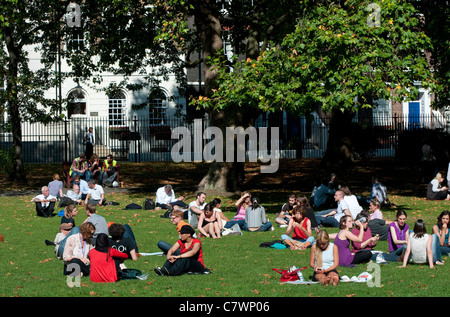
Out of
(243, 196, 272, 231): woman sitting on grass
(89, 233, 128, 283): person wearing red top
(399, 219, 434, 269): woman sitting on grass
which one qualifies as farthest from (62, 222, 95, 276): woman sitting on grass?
(243, 196, 272, 231): woman sitting on grass

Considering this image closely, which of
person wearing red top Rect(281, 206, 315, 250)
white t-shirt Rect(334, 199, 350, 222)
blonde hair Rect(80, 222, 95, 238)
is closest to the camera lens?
blonde hair Rect(80, 222, 95, 238)

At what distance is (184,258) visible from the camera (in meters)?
11.5

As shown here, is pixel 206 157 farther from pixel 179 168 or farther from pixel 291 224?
pixel 291 224

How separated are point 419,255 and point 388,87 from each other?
7.42m

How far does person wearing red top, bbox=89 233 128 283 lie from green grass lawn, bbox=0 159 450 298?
17cm

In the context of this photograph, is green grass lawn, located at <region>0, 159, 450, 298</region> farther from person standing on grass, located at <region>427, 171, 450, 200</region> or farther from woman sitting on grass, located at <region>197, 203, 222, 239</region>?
person standing on grass, located at <region>427, 171, 450, 200</region>

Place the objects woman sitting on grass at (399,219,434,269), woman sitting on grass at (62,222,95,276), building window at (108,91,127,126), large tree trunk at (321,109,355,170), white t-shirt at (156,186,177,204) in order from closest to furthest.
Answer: woman sitting on grass at (62,222,95,276), woman sitting on grass at (399,219,434,269), white t-shirt at (156,186,177,204), large tree trunk at (321,109,355,170), building window at (108,91,127,126)

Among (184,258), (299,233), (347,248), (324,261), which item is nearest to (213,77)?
(299,233)

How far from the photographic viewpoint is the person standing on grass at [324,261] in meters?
10.6

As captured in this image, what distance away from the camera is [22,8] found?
25.4 metres

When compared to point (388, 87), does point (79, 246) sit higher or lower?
lower

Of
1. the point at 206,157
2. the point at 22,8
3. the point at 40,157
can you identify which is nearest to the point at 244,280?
the point at 22,8

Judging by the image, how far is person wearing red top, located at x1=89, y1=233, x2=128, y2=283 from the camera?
427 inches

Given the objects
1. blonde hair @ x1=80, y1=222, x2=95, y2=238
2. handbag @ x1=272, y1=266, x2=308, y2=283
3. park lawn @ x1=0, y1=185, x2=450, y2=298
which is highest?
blonde hair @ x1=80, y1=222, x2=95, y2=238
